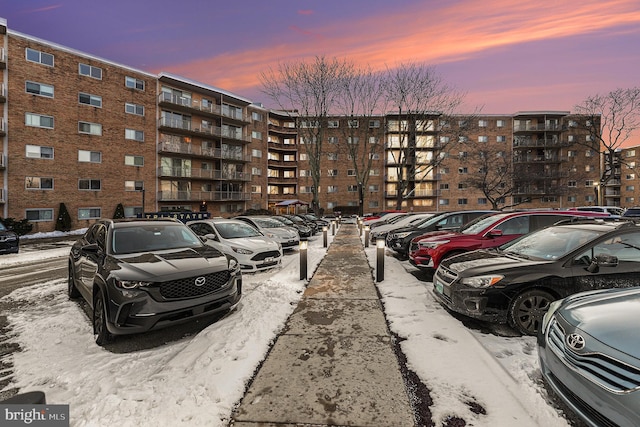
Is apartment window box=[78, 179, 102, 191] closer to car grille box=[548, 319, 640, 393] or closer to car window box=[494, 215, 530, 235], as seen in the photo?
car window box=[494, 215, 530, 235]

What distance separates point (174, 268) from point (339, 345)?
242cm

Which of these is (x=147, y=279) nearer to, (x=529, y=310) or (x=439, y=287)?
(x=439, y=287)

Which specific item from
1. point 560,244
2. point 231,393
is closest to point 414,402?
point 231,393

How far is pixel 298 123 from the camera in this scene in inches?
1248

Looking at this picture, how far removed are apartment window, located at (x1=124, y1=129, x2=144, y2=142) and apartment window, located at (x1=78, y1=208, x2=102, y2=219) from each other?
734 centimetres

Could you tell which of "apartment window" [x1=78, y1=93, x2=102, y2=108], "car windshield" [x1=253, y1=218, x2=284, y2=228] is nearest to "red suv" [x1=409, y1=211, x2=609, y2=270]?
"car windshield" [x1=253, y1=218, x2=284, y2=228]

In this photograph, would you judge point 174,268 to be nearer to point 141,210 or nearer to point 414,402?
point 414,402

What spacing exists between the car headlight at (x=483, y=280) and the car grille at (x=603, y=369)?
1.66 metres

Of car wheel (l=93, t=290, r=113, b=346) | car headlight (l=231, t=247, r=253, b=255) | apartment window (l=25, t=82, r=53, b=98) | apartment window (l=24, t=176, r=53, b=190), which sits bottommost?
car wheel (l=93, t=290, r=113, b=346)

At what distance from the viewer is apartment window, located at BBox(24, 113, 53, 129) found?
22164 millimetres

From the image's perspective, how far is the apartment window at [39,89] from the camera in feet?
72.9

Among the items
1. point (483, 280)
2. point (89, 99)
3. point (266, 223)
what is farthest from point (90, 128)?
point (483, 280)

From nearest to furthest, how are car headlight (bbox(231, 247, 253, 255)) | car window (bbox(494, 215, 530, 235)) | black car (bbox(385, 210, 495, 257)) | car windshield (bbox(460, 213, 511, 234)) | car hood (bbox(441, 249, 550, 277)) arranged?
car hood (bbox(441, 249, 550, 277))
car window (bbox(494, 215, 530, 235))
car windshield (bbox(460, 213, 511, 234))
car headlight (bbox(231, 247, 253, 255))
black car (bbox(385, 210, 495, 257))

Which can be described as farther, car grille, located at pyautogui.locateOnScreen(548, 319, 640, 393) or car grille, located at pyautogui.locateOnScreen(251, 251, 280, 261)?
car grille, located at pyautogui.locateOnScreen(251, 251, 280, 261)
